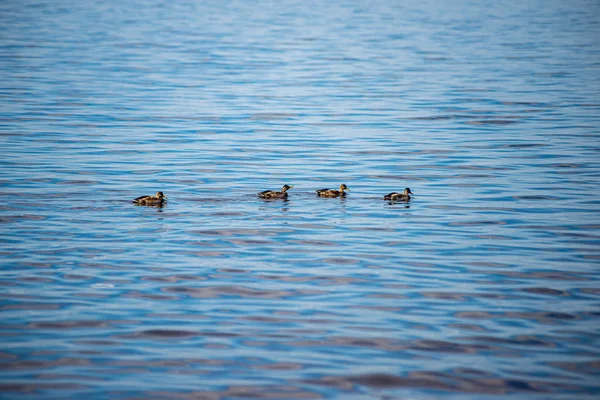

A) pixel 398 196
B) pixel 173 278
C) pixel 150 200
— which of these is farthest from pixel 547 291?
pixel 150 200

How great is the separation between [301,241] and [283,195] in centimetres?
334

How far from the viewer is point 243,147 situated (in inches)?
1163

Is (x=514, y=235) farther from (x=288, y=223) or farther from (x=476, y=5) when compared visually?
(x=476, y=5)

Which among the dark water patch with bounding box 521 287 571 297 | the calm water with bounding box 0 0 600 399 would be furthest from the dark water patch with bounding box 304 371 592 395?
the dark water patch with bounding box 521 287 571 297

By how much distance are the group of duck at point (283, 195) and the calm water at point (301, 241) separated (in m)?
0.18

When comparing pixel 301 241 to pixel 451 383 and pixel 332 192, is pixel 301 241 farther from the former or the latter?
pixel 451 383

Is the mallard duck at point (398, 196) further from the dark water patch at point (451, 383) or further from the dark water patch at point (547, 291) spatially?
the dark water patch at point (451, 383)

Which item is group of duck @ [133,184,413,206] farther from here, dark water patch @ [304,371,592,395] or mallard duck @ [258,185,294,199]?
dark water patch @ [304,371,592,395]

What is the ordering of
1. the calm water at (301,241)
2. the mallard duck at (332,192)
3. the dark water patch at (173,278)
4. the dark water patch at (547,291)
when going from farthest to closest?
the mallard duck at (332,192) → the dark water patch at (173,278) → the dark water patch at (547,291) → the calm water at (301,241)

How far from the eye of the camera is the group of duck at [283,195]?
66.8 ft

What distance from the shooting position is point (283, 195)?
21312mm

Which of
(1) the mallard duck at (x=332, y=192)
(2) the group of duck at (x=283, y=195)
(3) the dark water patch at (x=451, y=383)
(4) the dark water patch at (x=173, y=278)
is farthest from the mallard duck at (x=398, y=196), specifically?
(3) the dark water patch at (x=451, y=383)

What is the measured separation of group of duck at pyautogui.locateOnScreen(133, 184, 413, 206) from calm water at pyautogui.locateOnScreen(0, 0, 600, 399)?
182 millimetres

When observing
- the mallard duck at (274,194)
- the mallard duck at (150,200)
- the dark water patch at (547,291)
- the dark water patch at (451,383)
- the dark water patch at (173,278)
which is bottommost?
the dark water patch at (451,383)
